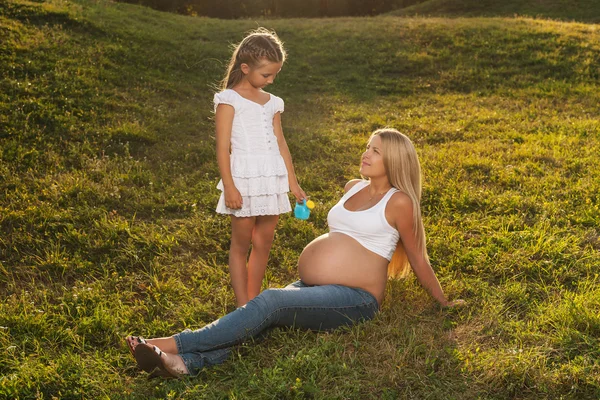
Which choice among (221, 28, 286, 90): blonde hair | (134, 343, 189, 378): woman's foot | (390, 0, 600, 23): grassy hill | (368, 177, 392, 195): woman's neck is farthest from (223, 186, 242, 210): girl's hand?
(390, 0, 600, 23): grassy hill

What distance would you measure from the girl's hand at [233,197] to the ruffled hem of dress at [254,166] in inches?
6.2

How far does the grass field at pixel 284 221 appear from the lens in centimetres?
354

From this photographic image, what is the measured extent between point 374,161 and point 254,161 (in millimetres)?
891

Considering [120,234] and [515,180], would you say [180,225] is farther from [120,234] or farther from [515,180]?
[515,180]

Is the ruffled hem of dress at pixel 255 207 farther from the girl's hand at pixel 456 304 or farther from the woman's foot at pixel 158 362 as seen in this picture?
the girl's hand at pixel 456 304

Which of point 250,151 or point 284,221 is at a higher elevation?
point 250,151

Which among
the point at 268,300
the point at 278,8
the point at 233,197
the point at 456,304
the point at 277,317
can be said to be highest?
the point at 278,8

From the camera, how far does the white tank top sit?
13.5ft

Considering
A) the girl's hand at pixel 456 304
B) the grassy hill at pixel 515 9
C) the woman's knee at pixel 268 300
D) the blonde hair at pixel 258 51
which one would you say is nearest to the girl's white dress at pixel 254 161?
the blonde hair at pixel 258 51

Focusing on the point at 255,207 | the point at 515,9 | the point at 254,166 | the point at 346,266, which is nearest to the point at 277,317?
the point at 346,266

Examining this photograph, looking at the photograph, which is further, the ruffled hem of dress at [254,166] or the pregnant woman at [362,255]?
the ruffled hem of dress at [254,166]

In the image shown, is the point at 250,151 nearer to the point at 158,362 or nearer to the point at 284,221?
the point at 158,362

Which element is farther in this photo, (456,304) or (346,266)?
(456,304)

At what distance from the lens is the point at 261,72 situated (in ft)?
13.4
